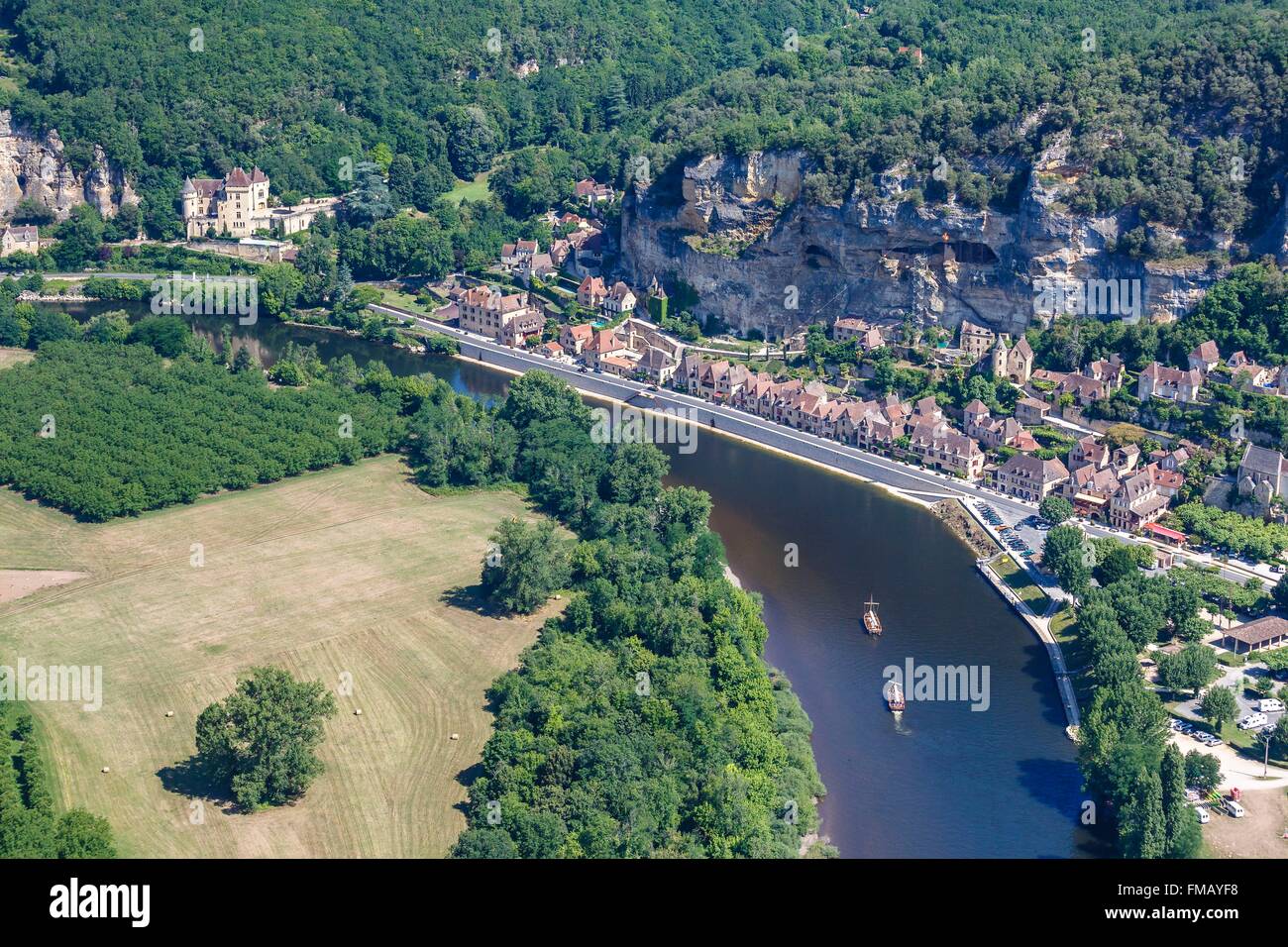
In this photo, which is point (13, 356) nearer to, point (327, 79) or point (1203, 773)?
point (327, 79)

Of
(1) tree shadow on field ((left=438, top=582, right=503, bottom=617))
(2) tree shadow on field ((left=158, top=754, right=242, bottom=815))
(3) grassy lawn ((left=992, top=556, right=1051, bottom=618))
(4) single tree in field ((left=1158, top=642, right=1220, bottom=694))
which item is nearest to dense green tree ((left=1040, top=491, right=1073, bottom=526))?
(3) grassy lawn ((left=992, top=556, right=1051, bottom=618))

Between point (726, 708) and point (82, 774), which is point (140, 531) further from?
point (726, 708)

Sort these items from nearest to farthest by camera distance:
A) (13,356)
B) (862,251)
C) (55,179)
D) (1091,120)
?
(1091,120) → (862,251) → (13,356) → (55,179)

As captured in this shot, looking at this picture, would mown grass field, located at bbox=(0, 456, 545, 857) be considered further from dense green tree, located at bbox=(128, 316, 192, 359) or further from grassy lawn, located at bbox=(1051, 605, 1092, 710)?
dense green tree, located at bbox=(128, 316, 192, 359)

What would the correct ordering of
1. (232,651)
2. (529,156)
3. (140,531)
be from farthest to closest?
1. (529,156)
2. (140,531)
3. (232,651)

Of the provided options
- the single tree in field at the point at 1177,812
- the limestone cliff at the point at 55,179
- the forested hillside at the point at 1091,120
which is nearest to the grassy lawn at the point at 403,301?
the forested hillside at the point at 1091,120

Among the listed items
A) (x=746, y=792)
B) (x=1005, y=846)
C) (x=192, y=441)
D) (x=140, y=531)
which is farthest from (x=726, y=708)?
(x=192, y=441)

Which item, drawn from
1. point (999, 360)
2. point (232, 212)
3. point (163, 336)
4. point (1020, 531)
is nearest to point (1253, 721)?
point (1020, 531)
